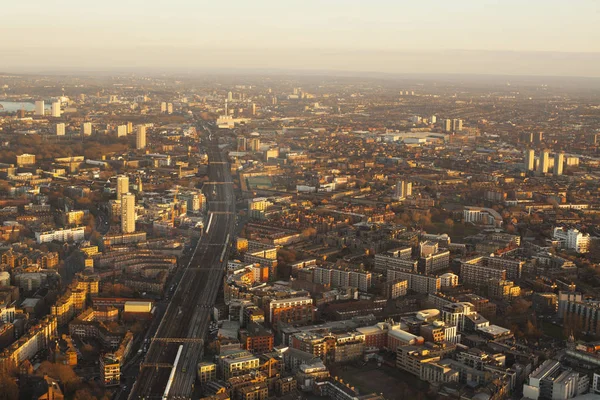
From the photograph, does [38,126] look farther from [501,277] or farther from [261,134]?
[501,277]

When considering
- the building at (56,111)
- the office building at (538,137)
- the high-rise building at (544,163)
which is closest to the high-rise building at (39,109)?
the building at (56,111)

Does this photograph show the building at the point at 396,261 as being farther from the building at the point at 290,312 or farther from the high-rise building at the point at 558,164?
the high-rise building at the point at 558,164

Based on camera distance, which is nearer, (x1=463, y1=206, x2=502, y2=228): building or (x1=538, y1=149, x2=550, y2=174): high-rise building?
(x1=463, y1=206, x2=502, y2=228): building

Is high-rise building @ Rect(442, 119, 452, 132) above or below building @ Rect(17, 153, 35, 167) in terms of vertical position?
above

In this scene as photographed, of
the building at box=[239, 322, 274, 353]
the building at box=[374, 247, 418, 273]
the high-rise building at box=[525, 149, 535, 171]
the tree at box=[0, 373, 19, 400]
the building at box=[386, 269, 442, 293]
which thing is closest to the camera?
the tree at box=[0, 373, 19, 400]

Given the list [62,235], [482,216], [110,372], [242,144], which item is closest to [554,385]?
[110,372]

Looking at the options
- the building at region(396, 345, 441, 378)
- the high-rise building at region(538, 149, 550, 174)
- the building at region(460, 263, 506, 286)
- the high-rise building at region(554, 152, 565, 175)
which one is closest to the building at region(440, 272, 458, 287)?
the building at region(460, 263, 506, 286)

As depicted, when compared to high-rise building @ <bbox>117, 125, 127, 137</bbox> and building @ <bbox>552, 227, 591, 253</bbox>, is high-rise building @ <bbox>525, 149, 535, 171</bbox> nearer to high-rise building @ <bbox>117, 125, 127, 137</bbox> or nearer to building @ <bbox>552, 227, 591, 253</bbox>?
building @ <bbox>552, 227, 591, 253</bbox>
